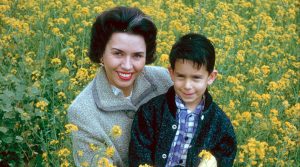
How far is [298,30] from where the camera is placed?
6.87 m

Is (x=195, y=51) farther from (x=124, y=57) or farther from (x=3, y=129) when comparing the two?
(x=3, y=129)

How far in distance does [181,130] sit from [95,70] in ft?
4.70

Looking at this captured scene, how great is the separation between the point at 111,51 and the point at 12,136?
3.44 ft

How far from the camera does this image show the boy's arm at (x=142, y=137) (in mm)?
2957

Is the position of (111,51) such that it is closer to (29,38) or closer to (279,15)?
(29,38)

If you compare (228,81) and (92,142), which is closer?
(92,142)

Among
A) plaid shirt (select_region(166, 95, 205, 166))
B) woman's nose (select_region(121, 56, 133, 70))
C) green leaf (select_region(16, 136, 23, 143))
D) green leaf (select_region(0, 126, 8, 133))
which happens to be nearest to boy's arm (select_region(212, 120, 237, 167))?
plaid shirt (select_region(166, 95, 205, 166))

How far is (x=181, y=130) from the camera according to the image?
3.00m

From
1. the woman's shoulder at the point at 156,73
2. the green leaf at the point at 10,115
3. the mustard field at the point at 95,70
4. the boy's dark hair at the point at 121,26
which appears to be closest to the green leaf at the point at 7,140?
the mustard field at the point at 95,70

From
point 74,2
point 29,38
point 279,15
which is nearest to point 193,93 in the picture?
point 29,38

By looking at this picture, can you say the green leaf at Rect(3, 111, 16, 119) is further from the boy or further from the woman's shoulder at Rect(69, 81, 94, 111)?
the boy

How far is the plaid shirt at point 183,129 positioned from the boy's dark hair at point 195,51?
0.24m

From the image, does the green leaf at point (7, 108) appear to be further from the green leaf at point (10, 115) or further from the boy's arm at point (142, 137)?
the boy's arm at point (142, 137)

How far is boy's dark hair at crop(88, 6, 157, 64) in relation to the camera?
9.95 ft
